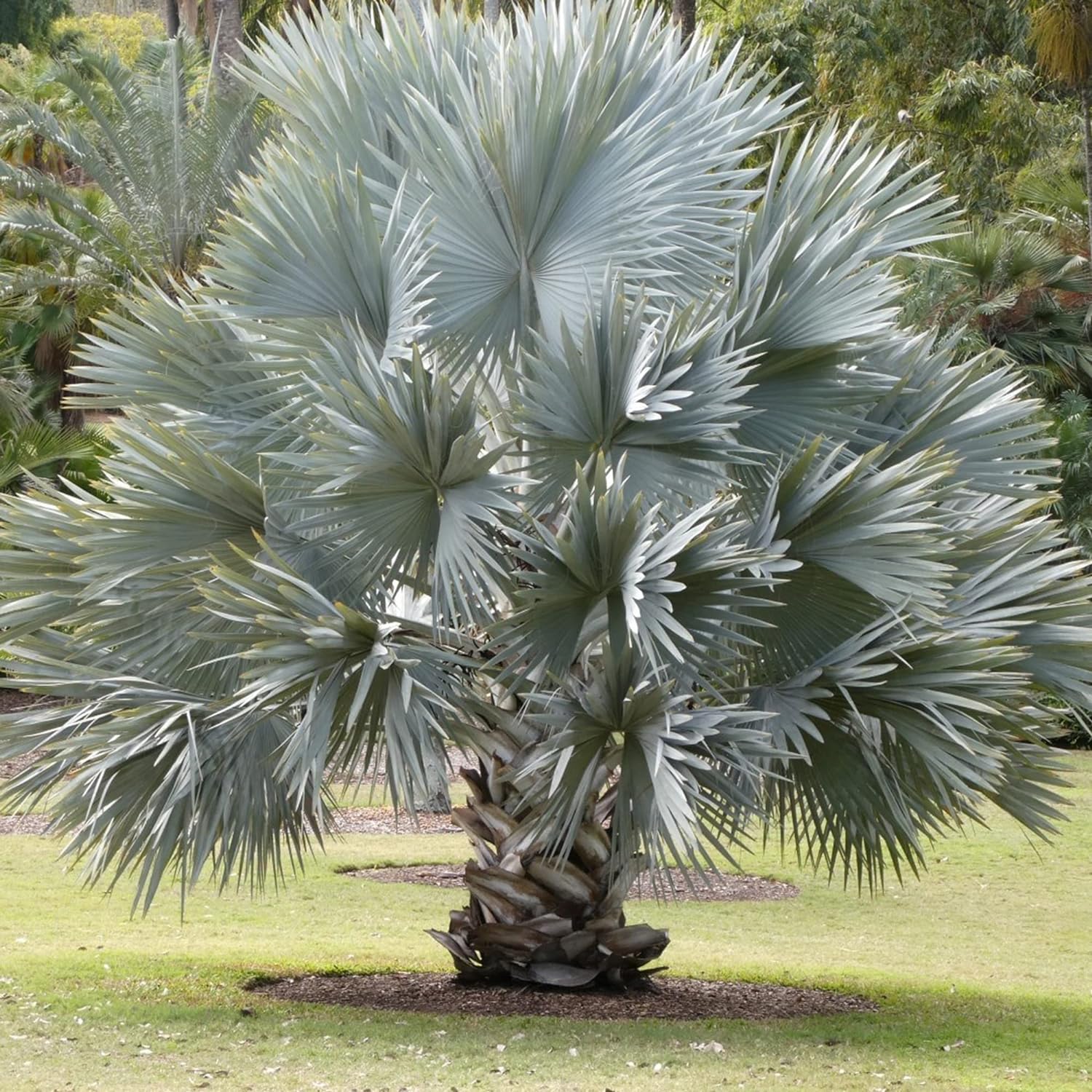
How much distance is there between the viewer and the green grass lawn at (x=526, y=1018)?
5988mm

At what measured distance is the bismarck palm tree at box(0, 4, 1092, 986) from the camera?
575cm

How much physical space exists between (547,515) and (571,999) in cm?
245

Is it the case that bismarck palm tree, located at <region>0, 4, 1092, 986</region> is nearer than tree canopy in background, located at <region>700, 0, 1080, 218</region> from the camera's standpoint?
Yes

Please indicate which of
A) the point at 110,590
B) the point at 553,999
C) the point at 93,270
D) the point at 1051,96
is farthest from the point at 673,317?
the point at 1051,96

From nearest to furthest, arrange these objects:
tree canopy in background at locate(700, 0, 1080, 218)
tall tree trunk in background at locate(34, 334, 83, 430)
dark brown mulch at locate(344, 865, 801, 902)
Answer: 1. dark brown mulch at locate(344, 865, 801, 902)
2. tall tree trunk in background at locate(34, 334, 83, 430)
3. tree canopy in background at locate(700, 0, 1080, 218)

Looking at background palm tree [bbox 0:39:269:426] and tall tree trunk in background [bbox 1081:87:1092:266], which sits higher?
tall tree trunk in background [bbox 1081:87:1092:266]

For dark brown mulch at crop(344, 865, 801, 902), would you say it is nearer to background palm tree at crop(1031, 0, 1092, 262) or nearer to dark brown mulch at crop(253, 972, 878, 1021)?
dark brown mulch at crop(253, 972, 878, 1021)

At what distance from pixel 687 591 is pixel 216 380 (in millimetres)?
2584

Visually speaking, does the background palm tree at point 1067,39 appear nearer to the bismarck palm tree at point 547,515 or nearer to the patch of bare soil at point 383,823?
the patch of bare soil at point 383,823

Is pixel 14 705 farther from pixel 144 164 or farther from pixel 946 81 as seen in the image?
pixel 946 81

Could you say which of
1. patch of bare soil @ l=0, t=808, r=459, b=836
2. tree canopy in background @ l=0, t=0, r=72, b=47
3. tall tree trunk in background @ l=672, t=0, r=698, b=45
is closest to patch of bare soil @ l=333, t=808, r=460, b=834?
patch of bare soil @ l=0, t=808, r=459, b=836

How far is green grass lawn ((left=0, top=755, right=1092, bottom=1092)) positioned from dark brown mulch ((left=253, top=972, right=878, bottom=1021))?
8.5 inches

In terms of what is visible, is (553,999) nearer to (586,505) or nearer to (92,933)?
(586,505)

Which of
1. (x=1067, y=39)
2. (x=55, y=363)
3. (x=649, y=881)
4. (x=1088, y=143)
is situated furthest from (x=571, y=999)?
(x=55, y=363)
